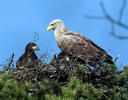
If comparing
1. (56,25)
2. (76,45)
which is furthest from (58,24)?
Result: (76,45)

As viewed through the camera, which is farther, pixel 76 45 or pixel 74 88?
pixel 76 45

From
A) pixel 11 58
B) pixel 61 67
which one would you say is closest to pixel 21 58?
pixel 11 58

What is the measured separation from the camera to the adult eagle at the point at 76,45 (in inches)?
341

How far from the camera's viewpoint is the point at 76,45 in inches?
371

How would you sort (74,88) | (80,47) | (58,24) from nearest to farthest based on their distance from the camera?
(74,88) < (80,47) < (58,24)

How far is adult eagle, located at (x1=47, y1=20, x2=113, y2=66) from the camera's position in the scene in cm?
866

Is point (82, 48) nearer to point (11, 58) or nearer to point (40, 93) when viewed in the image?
point (11, 58)

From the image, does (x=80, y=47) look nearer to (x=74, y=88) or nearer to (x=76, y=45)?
(x=76, y=45)

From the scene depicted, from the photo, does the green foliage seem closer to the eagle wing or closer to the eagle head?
the eagle wing

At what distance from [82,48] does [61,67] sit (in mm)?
2426

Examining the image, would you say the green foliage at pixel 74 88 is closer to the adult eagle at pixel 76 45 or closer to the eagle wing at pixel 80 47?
the adult eagle at pixel 76 45

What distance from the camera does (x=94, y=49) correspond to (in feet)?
29.5

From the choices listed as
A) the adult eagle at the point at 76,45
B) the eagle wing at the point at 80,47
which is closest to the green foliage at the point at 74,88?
the adult eagle at the point at 76,45

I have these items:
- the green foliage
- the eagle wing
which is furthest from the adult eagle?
the green foliage
